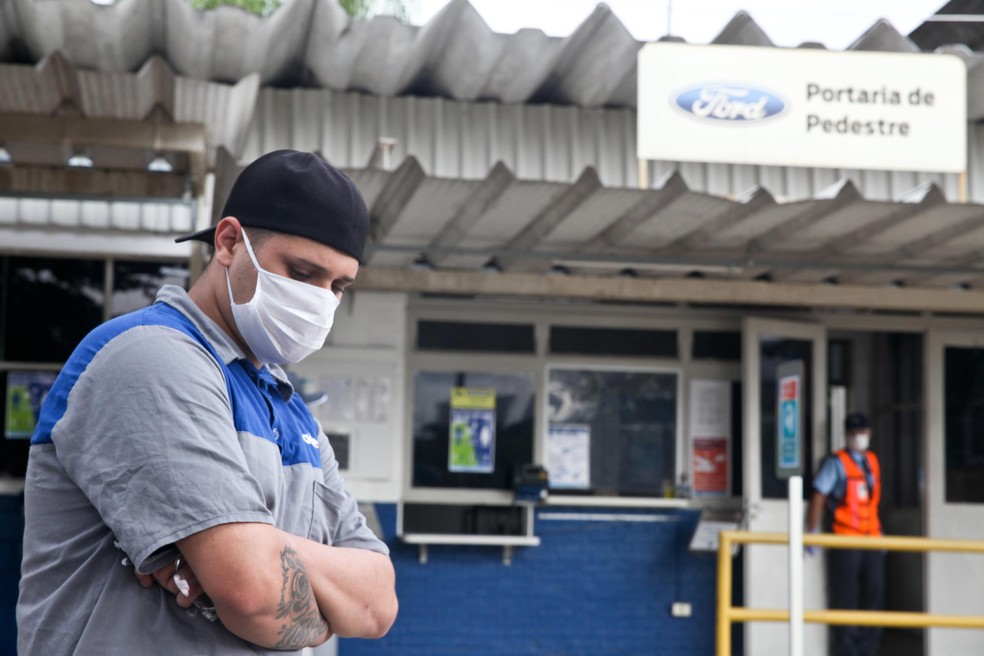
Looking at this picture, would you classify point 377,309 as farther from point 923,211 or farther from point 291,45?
point 923,211

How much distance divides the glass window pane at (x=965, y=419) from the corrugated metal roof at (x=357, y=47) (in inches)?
137

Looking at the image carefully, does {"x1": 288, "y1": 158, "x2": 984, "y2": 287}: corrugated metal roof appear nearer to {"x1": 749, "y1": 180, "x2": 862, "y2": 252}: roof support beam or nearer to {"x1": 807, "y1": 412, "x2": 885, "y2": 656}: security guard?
{"x1": 749, "y1": 180, "x2": 862, "y2": 252}: roof support beam

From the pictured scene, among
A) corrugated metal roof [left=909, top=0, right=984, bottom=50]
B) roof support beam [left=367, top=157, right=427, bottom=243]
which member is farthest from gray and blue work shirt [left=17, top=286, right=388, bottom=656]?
corrugated metal roof [left=909, top=0, right=984, bottom=50]

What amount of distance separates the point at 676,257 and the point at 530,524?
91.0 inches

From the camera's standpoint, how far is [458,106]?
5977 mm

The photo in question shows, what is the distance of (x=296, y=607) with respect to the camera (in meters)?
1.64

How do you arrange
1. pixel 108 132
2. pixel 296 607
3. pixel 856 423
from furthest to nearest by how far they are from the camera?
pixel 856 423, pixel 108 132, pixel 296 607

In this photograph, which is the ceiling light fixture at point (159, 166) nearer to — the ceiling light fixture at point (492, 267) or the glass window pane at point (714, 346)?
the ceiling light fixture at point (492, 267)

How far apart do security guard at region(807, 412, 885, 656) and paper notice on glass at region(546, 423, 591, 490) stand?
1676 millimetres

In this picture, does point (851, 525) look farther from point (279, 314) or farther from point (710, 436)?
point (279, 314)

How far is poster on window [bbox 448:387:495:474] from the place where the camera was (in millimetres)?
8406

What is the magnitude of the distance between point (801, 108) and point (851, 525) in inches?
176

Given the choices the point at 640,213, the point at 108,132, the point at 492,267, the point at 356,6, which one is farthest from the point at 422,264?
the point at 356,6

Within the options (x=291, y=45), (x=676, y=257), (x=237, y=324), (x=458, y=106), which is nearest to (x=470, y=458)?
(x=676, y=257)
